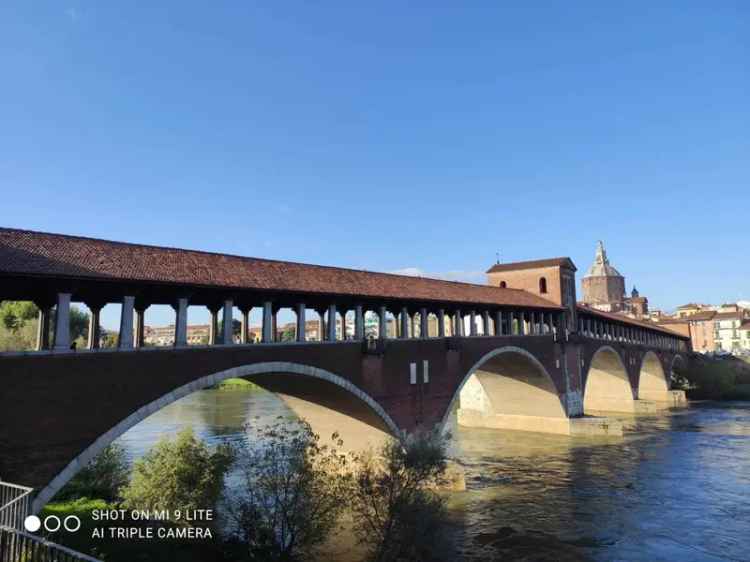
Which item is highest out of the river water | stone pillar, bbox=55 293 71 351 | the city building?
the city building

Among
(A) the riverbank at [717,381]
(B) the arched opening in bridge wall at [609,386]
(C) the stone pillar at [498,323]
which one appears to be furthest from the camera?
(A) the riverbank at [717,381]

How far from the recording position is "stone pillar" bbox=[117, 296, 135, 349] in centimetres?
1423

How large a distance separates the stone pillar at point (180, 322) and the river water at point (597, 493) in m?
3.58

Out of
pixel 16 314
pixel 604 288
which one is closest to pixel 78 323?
pixel 16 314

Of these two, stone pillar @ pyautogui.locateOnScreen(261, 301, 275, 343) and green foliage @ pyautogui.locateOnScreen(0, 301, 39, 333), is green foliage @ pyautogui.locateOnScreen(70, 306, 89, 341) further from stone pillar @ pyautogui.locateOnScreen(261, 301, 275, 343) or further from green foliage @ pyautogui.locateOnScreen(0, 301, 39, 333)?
stone pillar @ pyautogui.locateOnScreen(261, 301, 275, 343)

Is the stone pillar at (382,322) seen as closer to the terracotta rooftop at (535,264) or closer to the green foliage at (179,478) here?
the green foliage at (179,478)

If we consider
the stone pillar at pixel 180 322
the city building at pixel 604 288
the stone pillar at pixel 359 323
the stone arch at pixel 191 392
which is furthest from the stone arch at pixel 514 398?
the city building at pixel 604 288

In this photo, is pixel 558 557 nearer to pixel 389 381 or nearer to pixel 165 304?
pixel 389 381

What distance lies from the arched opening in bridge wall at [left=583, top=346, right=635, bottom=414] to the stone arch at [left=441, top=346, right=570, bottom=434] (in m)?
14.6

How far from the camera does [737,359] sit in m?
76.8

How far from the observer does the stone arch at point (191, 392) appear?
12.3m

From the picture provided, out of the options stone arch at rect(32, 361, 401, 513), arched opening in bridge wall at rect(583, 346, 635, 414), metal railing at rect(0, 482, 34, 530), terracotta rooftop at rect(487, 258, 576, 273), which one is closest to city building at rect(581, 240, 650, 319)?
arched opening in bridge wall at rect(583, 346, 635, 414)

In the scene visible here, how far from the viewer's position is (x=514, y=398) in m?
42.2

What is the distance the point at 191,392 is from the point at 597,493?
20.0 m
